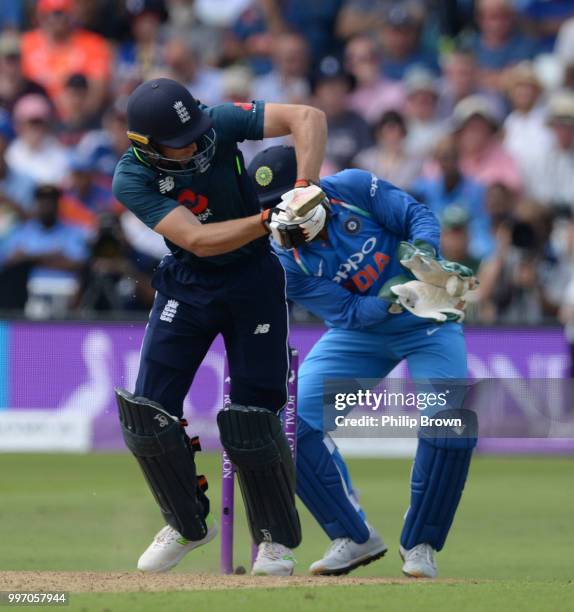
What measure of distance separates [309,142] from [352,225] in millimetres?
809

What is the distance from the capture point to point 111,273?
12.2 m

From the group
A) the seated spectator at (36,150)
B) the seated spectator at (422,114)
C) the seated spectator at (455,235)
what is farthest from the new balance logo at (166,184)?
the seated spectator at (36,150)

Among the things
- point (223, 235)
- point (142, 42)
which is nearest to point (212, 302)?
point (223, 235)

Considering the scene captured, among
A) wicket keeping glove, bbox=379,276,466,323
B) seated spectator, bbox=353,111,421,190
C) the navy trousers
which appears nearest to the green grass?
the navy trousers

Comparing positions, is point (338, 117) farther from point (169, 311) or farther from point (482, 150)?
point (169, 311)

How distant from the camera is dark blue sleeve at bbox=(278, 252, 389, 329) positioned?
20.8 feet

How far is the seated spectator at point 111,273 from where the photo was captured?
1213 centimetres

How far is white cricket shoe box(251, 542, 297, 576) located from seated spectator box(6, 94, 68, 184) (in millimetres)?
7932

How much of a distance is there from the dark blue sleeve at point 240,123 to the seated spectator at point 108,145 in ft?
24.4

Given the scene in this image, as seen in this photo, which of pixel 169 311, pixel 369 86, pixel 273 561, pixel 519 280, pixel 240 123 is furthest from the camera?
pixel 369 86

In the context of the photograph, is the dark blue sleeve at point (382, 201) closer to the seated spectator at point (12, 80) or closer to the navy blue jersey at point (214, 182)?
the navy blue jersey at point (214, 182)

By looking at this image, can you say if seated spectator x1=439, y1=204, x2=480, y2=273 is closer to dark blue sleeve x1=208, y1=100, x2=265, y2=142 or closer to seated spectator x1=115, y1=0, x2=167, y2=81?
seated spectator x1=115, y1=0, x2=167, y2=81

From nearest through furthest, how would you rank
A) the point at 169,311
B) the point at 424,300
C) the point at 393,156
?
1. the point at 169,311
2. the point at 424,300
3. the point at 393,156

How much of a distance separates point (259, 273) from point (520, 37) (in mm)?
8992
